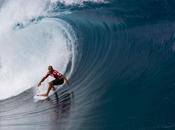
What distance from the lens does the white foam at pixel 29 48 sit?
14562 mm

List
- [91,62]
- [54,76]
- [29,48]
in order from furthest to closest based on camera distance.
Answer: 1. [29,48]
2. [91,62]
3. [54,76]

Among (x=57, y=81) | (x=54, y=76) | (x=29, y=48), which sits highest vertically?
(x=29, y=48)

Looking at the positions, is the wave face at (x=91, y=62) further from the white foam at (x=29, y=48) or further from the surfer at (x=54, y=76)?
the surfer at (x=54, y=76)

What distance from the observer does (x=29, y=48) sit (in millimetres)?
16156

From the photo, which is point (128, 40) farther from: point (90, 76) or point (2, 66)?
point (2, 66)

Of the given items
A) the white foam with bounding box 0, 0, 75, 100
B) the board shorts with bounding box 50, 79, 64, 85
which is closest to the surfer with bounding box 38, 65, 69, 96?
the board shorts with bounding box 50, 79, 64, 85

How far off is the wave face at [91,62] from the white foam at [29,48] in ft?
0.09

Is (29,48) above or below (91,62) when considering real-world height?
above

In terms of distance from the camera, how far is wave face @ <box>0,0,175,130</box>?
475 inches

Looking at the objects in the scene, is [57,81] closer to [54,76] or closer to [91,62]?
[54,76]

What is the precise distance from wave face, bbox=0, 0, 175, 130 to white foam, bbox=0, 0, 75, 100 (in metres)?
0.03

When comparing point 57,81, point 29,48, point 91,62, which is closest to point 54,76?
point 57,81

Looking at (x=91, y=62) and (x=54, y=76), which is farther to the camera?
(x=91, y=62)

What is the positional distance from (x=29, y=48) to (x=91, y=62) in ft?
7.47
